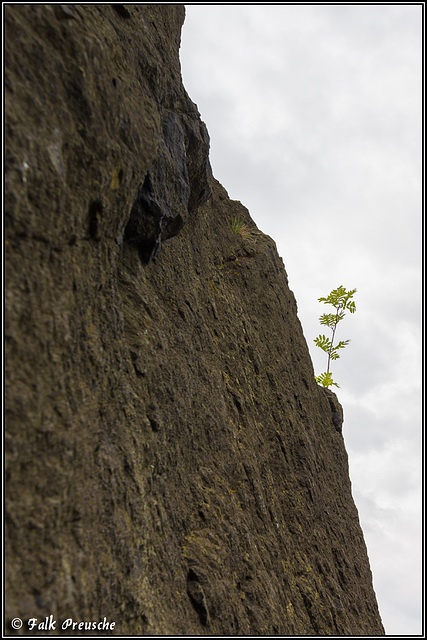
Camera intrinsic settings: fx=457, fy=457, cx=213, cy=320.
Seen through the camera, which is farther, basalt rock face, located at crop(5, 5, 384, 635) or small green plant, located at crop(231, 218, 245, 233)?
small green plant, located at crop(231, 218, 245, 233)

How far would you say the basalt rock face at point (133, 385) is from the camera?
11.0 ft

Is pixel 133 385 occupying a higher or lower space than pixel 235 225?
lower

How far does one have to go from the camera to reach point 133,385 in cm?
511

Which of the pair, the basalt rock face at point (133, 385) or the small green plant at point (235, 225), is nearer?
the basalt rock face at point (133, 385)

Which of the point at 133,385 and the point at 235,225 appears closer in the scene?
the point at 133,385

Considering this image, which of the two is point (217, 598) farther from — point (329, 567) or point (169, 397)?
point (329, 567)

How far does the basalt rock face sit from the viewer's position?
132 inches

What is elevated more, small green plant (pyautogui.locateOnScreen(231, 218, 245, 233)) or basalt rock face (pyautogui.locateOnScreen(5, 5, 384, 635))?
small green plant (pyautogui.locateOnScreen(231, 218, 245, 233))

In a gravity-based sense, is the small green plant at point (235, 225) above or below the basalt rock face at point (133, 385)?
above

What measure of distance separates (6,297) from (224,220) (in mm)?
8269

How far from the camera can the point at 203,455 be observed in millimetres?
6480

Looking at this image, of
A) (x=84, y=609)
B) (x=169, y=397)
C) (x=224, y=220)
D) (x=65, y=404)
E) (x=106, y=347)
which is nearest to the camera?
(x=84, y=609)

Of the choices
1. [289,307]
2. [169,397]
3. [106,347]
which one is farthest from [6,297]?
[289,307]

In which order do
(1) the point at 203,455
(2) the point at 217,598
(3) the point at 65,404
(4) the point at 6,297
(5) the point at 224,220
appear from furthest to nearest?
(5) the point at 224,220, (1) the point at 203,455, (2) the point at 217,598, (3) the point at 65,404, (4) the point at 6,297
